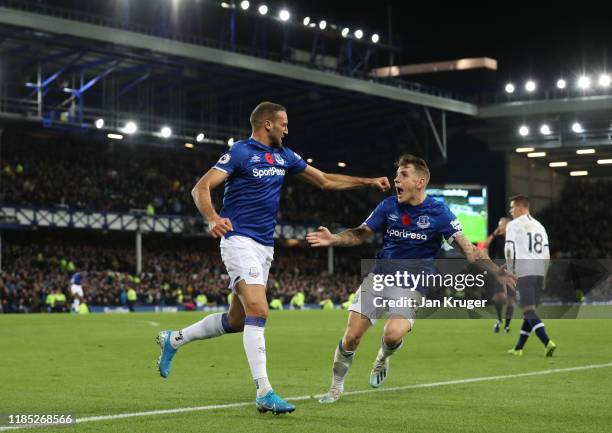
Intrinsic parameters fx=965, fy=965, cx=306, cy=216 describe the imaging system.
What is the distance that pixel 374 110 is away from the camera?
57875mm

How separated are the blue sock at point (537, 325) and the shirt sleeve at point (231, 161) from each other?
7.21 meters

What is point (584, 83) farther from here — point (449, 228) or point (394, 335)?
point (394, 335)

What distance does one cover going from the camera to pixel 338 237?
328 inches

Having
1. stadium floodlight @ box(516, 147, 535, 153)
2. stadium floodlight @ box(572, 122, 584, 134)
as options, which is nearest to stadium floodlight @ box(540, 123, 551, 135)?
stadium floodlight @ box(572, 122, 584, 134)

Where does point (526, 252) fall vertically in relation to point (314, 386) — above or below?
above

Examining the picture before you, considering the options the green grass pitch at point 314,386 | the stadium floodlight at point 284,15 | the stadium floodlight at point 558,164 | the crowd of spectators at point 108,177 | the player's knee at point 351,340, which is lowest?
the green grass pitch at point 314,386

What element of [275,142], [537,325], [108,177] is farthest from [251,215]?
[108,177]

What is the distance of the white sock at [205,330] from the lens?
28.0 feet

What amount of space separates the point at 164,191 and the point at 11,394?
44855 mm

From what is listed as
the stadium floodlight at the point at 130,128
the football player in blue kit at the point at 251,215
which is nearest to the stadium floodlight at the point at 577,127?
the stadium floodlight at the point at 130,128

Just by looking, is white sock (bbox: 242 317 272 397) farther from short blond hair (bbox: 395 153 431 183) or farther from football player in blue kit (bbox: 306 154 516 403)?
short blond hair (bbox: 395 153 431 183)

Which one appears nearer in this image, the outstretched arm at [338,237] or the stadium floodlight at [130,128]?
the outstretched arm at [338,237]

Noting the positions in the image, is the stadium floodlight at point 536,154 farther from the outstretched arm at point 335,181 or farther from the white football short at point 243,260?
the white football short at point 243,260

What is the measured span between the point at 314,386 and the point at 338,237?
2103 mm
